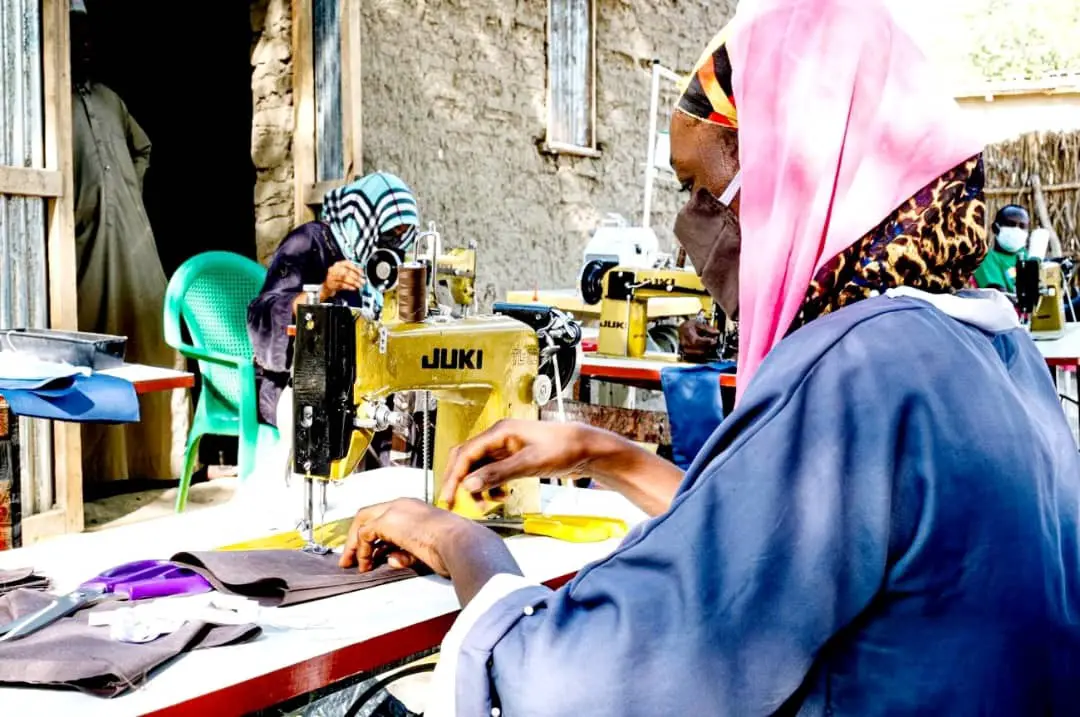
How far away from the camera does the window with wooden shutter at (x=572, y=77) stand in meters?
7.02


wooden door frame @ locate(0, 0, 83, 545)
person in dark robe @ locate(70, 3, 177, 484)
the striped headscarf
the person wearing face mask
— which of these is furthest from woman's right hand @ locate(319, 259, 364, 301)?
the person wearing face mask

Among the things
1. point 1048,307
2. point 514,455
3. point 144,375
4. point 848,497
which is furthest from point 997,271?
point 848,497

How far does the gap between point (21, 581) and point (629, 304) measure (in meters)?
3.17

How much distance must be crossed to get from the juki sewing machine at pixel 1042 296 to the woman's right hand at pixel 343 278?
324cm

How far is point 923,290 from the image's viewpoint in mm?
1074

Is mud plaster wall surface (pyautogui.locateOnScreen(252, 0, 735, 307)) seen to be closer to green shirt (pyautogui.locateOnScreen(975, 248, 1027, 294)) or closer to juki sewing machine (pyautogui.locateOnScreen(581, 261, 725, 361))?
juki sewing machine (pyautogui.locateOnScreen(581, 261, 725, 361))

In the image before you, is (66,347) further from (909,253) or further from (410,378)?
(909,253)

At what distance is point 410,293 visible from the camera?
190 cm

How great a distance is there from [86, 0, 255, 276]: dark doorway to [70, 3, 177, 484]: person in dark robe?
1.13m

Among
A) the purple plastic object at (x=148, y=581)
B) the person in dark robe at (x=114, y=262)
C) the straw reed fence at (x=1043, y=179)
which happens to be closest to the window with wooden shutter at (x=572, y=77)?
the person in dark robe at (x=114, y=262)

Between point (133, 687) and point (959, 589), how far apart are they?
85cm

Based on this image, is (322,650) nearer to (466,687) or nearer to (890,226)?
(466,687)

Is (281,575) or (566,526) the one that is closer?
(281,575)

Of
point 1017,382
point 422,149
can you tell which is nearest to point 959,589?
point 1017,382
